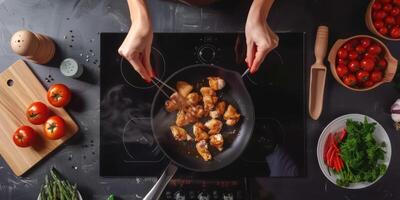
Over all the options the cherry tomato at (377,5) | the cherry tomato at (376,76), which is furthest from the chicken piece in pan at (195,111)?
the cherry tomato at (377,5)

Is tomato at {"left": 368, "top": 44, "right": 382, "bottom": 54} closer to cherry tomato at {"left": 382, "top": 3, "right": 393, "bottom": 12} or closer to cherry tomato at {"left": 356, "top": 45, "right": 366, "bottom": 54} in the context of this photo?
cherry tomato at {"left": 356, "top": 45, "right": 366, "bottom": 54}

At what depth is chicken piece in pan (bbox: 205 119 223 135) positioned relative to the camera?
147 cm

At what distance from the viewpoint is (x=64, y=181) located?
151 cm

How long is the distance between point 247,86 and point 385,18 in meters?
0.55

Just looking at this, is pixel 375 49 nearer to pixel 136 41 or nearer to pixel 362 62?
pixel 362 62

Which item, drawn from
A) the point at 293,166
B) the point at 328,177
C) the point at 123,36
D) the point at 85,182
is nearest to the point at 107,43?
the point at 123,36

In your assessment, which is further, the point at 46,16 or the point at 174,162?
the point at 46,16

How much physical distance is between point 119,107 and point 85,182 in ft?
1.06

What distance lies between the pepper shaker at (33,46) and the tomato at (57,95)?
0.39 ft

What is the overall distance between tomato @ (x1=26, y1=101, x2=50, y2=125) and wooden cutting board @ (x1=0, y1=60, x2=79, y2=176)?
5cm

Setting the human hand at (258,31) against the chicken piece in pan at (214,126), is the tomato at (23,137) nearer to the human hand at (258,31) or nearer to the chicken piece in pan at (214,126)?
the chicken piece in pan at (214,126)

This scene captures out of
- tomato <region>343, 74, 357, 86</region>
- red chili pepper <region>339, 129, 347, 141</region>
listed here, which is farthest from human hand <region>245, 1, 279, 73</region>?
red chili pepper <region>339, 129, 347, 141</region>

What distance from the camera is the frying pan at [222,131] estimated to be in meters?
1.47

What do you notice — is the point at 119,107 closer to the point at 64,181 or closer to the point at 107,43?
the point at 107,43
